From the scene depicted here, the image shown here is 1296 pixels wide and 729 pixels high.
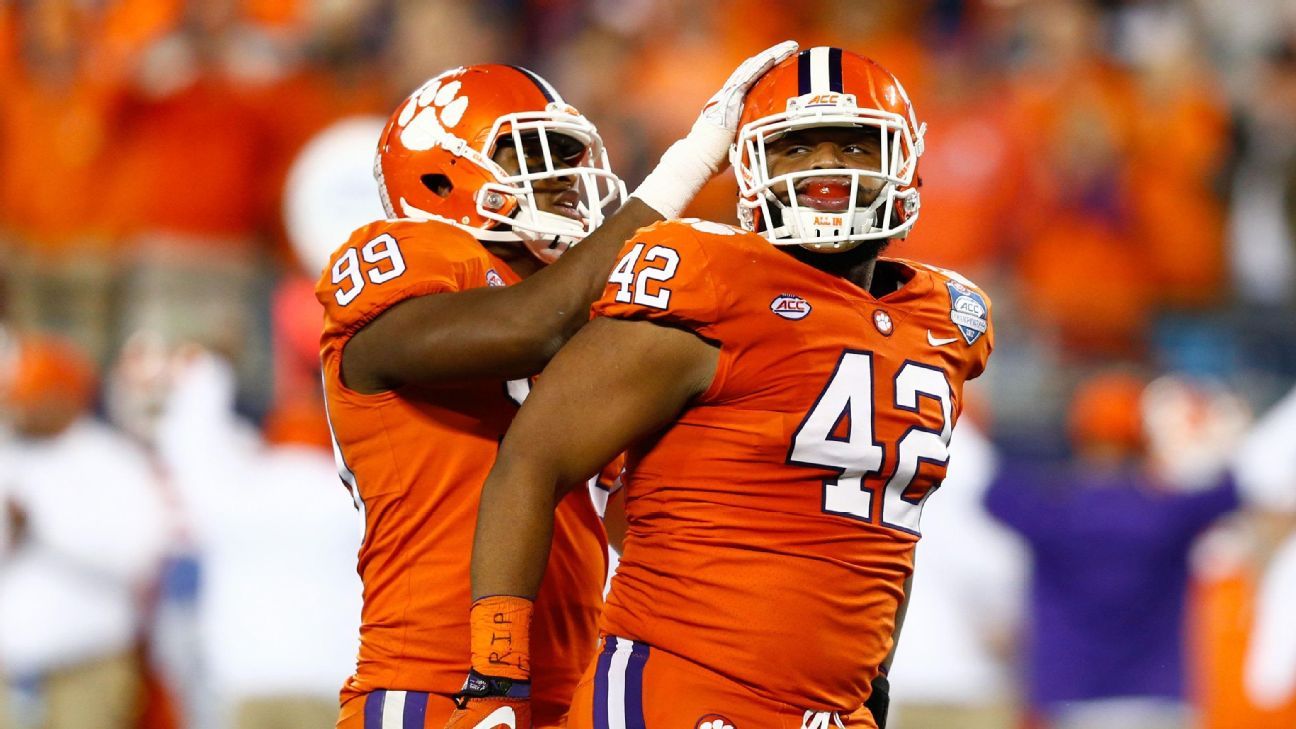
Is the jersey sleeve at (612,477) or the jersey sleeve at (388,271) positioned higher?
the jersey sleeve at (388,271)

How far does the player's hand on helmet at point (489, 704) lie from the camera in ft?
8.20

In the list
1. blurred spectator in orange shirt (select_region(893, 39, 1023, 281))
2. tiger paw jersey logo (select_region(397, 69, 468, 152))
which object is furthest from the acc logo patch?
blurred spectator in orange shirt (select_region(893, 39, 1023, 281))

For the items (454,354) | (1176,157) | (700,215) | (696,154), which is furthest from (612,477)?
(1176,157)

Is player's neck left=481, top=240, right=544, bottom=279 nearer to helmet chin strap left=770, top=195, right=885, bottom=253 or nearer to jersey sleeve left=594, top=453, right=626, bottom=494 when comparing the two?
jersey sleeve left=594, top=453, right=626, bottom=494

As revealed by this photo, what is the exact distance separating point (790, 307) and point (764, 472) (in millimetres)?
244

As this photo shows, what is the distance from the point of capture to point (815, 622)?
8.57 ft

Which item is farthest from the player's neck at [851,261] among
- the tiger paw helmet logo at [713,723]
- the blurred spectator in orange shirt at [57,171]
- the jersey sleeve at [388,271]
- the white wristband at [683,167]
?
the blurred spectator in orange shirt at [57,171]

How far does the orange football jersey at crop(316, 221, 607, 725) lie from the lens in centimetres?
287

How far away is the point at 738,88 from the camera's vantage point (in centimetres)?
289

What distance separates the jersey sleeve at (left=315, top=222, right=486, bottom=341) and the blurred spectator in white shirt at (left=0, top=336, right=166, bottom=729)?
4.49 metres

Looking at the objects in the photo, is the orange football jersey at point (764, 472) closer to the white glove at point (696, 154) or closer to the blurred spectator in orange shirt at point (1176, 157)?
the white glove at point (696, 154)

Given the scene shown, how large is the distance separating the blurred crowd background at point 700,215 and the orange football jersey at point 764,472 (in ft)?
11.6

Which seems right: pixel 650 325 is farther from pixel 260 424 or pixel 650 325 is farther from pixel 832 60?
pixel 260 424

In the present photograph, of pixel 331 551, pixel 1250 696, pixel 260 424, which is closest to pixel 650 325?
pixel 331 551
